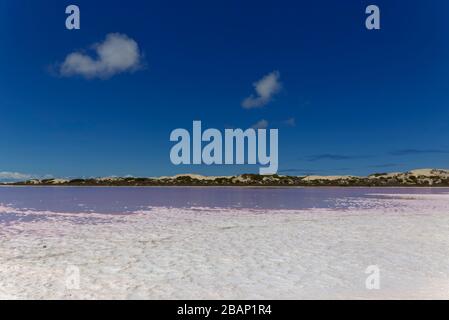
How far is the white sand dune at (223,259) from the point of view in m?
6.57

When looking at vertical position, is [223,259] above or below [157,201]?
below

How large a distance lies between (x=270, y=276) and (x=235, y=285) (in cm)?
90

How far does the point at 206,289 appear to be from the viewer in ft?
21.9

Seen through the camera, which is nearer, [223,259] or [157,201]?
[223,259]

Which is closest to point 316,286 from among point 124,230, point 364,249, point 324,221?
point 364,249

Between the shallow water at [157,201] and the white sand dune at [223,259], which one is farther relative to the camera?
the shallow water at [157,201]

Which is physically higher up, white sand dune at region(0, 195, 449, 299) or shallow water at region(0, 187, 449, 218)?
shallow water at region(0, 187, 449, 218)

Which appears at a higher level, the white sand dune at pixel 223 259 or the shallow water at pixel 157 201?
the shallow water at pixel 157 201

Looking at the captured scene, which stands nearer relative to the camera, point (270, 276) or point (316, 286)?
point (316, 286)

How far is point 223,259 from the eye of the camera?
8883 mm

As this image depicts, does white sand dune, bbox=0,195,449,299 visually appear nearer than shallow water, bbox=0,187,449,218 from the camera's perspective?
Yes

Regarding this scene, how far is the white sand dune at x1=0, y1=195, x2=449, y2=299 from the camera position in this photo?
6574mm
